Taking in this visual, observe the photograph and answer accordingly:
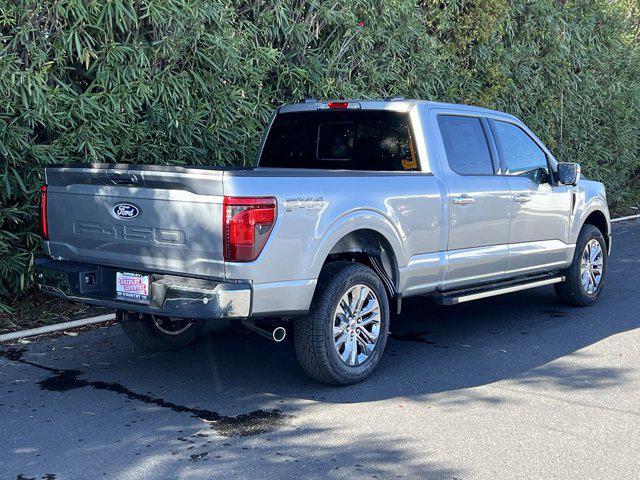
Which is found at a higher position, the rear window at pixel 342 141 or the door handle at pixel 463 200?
the rear window at pixel 342 141

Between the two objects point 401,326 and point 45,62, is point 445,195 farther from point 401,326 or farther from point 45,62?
point 45,62

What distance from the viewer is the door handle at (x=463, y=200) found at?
22.0 ft

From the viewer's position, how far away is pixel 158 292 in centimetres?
537

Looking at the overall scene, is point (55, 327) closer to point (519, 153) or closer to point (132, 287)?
point (132, 287)

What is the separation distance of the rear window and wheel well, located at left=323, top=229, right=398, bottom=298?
0.80 meters

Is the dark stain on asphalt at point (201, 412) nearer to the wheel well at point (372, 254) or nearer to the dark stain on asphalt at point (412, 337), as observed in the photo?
the wheel well at point (372, 254)

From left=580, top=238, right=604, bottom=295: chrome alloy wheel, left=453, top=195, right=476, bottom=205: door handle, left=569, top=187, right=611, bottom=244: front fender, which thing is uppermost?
left=453, top=195, right=476, bottom=205: door handle

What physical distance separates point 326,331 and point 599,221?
14.0ft

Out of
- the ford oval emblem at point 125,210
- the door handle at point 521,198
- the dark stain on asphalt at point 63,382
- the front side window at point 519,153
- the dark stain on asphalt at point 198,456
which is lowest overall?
the dark stain on asphalt at point 63,382

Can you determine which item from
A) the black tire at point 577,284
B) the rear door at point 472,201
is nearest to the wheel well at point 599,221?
the black tire at point 577,284

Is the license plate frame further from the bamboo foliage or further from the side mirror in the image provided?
the side mirror

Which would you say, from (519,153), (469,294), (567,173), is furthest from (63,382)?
(567,173)

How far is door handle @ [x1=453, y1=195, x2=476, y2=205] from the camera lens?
6.70 meters

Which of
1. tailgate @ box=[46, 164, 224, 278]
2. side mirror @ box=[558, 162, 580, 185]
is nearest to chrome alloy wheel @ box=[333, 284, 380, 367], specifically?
tailgate @ box=[46, 164, 224, 278]
